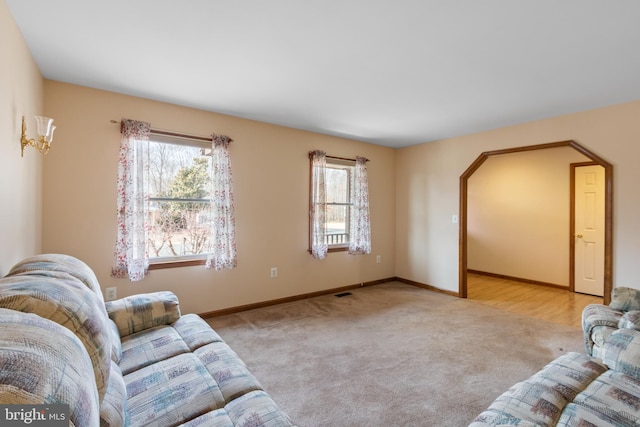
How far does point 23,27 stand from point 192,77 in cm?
105

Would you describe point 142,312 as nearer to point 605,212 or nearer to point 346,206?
point 346,206

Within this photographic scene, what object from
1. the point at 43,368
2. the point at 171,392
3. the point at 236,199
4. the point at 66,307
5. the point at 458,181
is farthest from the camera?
the point at 458,181

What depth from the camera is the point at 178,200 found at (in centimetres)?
332

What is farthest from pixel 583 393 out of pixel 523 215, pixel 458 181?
pixel 523 215

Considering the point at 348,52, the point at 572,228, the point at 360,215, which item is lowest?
the point at 572,228

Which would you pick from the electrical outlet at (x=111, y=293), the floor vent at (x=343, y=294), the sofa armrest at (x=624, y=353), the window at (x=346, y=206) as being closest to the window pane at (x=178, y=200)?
the electrical outlet at (x=111, y=293)

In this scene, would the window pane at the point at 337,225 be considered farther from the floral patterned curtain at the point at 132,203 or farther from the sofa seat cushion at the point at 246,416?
the sofa seat cushion at the point at 246,416

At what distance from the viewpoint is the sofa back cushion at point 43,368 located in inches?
23.9

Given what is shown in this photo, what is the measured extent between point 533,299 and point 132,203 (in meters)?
5.46

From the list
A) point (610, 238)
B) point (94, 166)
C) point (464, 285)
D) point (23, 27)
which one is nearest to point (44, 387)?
point (23, 27)

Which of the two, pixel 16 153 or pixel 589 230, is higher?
pixel 16 153

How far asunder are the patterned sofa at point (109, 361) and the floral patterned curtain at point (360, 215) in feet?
9.95

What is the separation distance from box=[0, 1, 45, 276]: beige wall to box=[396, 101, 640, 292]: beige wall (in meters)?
4.84

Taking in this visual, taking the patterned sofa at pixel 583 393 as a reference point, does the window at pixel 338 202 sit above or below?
above
